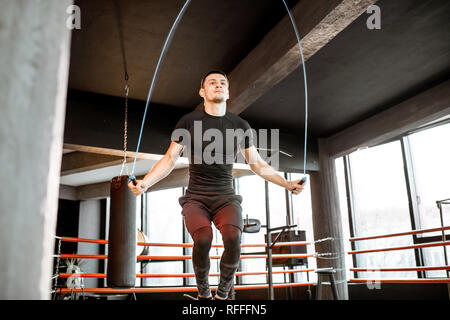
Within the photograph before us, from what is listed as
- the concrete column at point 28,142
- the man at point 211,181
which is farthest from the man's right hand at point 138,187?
the concrete column at point 28,142

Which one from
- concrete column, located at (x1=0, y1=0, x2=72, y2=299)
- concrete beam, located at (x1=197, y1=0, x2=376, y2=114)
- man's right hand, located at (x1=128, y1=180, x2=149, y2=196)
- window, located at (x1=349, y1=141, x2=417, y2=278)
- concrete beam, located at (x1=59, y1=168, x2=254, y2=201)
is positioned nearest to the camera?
concrete column, located at (x1=0, y1=0, x2=72, y2=299)

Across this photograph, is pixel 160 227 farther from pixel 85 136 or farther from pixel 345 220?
pixel 85 136

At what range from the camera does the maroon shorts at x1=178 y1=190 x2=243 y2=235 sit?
2.47 meters

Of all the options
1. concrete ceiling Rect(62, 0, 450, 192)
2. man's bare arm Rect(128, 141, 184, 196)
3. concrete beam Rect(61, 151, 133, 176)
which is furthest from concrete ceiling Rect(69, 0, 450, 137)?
concrete beam Rect(61, 151, 133, 176)

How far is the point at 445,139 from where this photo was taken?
6605 millimetres

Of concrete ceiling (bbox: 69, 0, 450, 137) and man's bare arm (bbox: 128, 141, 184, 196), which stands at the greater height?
concrete ceiling (bbox: 69, 0, 450, 137)

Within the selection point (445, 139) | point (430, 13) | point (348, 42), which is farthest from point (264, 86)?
point (445, 139)

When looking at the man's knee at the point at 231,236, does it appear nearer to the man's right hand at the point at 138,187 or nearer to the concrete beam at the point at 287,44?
the man's right hand at the point at 138,187

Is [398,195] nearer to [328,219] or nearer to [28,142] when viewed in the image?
[328,219]

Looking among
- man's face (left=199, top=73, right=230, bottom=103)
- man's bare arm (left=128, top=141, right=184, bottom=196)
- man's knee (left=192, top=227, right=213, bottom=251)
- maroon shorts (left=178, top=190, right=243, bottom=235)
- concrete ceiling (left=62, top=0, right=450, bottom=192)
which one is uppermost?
concrete ceiling (left=62, top=0, right=450, bottom=192)

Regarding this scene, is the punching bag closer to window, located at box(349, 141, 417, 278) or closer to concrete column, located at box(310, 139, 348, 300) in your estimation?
concrete column, located at box(310, 139, 348, 300)

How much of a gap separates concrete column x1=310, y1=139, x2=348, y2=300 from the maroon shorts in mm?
4685

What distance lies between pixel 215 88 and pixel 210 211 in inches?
31.0

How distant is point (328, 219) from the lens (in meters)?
7.00
